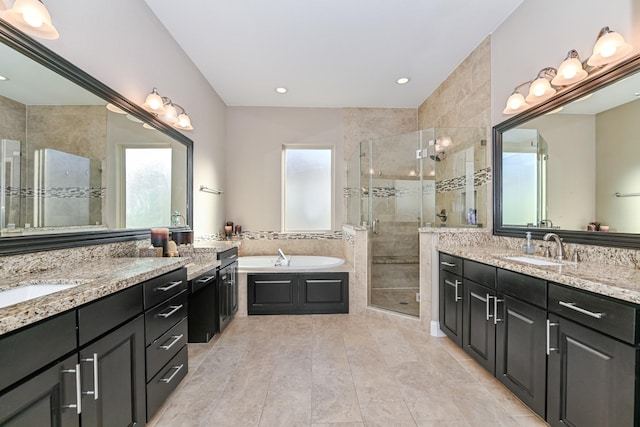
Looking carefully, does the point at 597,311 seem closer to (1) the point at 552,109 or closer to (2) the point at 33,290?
(1) the point at 552,109

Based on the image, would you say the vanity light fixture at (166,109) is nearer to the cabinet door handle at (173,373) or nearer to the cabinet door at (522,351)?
the cabinet door handle at (173,373)

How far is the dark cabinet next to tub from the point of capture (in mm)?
3238

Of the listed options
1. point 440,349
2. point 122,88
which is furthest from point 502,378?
point 122,88

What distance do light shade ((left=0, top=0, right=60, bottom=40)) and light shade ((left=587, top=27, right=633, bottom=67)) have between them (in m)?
2.77

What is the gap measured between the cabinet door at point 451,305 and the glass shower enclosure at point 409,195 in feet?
1.06

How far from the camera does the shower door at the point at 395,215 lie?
10.6 feet

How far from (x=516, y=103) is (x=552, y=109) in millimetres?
262

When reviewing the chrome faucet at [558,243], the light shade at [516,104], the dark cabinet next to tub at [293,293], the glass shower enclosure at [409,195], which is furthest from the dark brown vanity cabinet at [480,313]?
the dark cabinet next to tub at [293,293]

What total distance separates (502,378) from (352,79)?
325 cm

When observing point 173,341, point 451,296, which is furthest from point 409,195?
point 173,341

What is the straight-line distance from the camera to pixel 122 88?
1.95 metres

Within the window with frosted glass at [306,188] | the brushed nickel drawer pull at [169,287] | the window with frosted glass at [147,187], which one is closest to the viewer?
the brushed nickel drawer pull at [169,287]

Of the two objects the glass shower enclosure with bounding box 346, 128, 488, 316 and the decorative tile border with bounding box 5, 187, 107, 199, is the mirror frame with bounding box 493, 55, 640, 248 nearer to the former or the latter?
the glass shower enclosure with bounding box 346, 128, 488, 316

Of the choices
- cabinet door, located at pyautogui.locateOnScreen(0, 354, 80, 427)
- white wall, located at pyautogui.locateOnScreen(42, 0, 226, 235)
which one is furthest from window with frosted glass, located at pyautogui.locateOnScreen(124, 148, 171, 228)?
cabinet door, located at pyautogui.locateOnScreen(0, 354, 80, 427)
